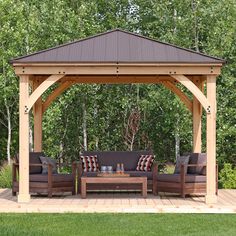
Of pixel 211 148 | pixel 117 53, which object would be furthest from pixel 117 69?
pixel 211 148

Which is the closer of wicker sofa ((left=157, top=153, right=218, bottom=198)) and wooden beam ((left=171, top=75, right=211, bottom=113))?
wooden beam ((left=171, top=75, right=211, bottom=113))

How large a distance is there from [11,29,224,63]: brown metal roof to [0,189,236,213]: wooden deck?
7.68 ft

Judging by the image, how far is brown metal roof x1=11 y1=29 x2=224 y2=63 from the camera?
37.0 ft

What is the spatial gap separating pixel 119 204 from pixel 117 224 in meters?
1.92

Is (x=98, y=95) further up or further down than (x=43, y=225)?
further up

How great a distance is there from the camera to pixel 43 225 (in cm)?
901

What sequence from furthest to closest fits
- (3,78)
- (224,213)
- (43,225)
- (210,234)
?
(3,78), (224,213), (43,225), (210,234)

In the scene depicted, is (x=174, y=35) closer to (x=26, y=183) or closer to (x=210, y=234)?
(x=26, y=183)

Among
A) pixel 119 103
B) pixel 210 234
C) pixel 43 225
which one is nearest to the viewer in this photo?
pixel 210 234

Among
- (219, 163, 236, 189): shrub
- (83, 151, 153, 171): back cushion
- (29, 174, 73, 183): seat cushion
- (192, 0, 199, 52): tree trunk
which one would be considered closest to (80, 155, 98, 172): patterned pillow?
(83, 151, 153, 171): back cushion

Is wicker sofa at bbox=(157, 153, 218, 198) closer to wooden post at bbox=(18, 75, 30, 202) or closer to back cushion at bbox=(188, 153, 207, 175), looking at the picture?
back cushion at bbox=(188, 153, 207, 175)

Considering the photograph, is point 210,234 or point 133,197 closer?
point 210,234

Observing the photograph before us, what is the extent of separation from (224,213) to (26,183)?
3.32m

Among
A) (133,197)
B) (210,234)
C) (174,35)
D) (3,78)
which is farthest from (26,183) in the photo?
(174,35)
